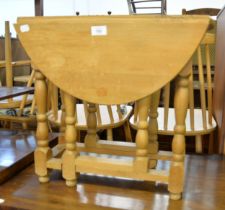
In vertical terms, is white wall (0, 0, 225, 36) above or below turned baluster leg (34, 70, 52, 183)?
above

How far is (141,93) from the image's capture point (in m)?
0.86

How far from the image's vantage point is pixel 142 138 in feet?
2.99

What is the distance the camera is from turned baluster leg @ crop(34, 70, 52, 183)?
97 centimetres

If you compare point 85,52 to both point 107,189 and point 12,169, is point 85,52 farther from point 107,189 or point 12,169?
point 12,169

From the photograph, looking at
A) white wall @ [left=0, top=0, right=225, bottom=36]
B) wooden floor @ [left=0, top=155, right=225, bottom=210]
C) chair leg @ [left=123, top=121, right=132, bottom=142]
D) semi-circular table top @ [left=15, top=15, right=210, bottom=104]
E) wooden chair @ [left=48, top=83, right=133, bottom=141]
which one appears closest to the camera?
semi-circular table top @ [left=15, top=15, right=210, bottom=104]

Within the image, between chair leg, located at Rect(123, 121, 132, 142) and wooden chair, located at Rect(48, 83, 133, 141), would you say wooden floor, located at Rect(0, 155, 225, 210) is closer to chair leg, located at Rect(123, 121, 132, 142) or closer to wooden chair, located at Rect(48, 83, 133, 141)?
wooden chair, located at Rect(48, 83, 133, 141)

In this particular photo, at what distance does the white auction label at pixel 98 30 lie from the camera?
0.84 metres

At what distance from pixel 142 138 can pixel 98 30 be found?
369mm

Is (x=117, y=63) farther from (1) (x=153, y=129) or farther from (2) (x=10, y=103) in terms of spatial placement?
(2) (x=10, y=103)

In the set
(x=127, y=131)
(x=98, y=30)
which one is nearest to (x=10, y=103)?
(x=127, y=131)

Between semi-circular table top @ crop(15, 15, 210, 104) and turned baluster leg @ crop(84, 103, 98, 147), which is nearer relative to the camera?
semi-circular table top @ crop(15, 15, 210, 104)

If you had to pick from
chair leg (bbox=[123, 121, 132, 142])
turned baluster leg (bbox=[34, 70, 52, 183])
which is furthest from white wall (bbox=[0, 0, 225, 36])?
turned baluster leg (bbox=[34, 70, 52, 183])

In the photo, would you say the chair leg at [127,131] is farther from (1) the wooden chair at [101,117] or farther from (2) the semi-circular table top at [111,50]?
(2) the semi-circular table top at [111,50]

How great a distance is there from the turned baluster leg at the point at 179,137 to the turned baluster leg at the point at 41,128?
447 millimetres
